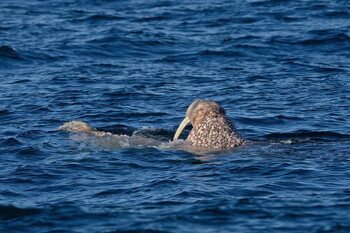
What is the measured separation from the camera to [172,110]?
15883 millimetres

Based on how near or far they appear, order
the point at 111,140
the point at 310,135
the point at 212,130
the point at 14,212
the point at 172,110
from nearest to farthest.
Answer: the point at 14,212 → the point at 212,130 → the point at 111,140 → the point at 310,135 → the point at 172,110

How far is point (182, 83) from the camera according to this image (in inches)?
723

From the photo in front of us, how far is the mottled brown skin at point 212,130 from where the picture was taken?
12148 millimetres

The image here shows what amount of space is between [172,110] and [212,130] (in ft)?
12.3

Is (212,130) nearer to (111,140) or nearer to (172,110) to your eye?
(111,140)

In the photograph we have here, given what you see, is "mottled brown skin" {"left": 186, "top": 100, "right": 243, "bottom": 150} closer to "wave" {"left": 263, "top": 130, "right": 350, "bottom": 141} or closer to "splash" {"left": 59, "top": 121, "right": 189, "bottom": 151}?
"splash" {"left": 59, "top": 121, "right": 189, "bottom": 151}

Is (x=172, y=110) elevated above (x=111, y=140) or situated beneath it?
situated beneath

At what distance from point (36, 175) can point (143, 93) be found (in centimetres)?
693

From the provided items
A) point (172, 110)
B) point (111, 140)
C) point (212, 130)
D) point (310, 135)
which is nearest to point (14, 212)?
point (111, 140)

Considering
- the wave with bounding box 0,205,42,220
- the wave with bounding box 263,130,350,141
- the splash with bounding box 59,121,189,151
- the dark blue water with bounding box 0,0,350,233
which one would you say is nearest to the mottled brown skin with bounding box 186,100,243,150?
the splash with bounding box 59,121,189,151

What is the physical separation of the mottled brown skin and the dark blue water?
0.41m

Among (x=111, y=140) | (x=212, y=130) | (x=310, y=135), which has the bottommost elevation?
(x=310, y=135)

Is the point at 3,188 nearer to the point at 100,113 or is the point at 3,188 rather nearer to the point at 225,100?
the point at 100,113

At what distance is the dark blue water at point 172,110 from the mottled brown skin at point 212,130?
1.33ft
